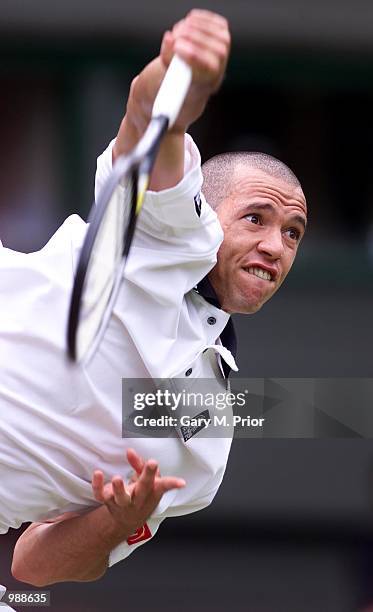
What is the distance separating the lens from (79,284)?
2.29 m

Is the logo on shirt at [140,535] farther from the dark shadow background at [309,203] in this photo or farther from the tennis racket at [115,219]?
the dark shadow background at [309,203]

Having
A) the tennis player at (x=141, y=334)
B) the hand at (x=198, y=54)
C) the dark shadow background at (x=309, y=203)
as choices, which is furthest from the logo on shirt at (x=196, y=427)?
the dark shadow background at (x=309, y=203)

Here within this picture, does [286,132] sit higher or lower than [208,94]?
lower

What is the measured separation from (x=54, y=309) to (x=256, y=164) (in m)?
0.74

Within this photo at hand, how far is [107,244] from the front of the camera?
260cm

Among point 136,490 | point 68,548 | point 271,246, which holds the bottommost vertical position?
point 68,548

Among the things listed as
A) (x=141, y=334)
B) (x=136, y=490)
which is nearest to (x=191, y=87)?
(x=141, y=334)

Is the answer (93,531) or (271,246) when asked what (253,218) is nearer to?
(271,246)

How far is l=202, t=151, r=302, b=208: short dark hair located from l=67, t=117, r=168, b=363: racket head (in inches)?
31.6

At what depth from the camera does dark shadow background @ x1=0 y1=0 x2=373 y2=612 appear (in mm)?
7105

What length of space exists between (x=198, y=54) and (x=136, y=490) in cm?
102

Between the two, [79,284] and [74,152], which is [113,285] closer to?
[79,284]

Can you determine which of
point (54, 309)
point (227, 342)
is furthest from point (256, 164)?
point (54, 309)

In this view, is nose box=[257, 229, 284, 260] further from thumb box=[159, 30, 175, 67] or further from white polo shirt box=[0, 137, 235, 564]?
thumb box=[159, 30, 175, 67]
